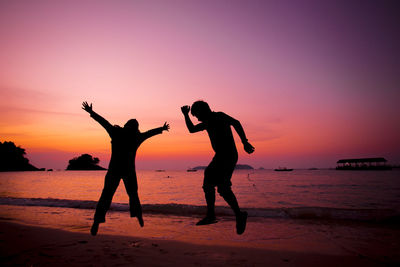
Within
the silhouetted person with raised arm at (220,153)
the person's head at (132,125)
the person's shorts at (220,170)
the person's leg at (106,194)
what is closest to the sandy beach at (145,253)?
the person's leg at (106,194)

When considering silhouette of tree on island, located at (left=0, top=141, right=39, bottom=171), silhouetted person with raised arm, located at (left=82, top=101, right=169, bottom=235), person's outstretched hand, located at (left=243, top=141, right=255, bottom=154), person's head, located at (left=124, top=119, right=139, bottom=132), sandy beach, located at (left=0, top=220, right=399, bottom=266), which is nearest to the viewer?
person's outstretched hand, located at (left=243, top=141, right=255, bottom=154)

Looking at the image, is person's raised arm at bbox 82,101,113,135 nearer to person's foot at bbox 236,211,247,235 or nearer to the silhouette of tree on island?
person's foot at bbox 236,211,247,235

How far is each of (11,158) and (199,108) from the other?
198843mm

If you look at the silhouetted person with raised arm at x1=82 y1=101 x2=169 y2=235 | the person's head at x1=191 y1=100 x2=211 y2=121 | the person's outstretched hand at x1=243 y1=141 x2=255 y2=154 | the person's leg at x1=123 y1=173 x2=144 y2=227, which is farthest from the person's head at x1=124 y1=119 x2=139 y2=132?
the person's outstretched hand at x1=243 y1=141 x2=255 y2=154

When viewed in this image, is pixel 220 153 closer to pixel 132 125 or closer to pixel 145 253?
pixel 132 125

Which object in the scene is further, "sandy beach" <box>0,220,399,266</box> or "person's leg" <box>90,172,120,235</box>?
"sandy beach" <box>0,220,399,266</box>

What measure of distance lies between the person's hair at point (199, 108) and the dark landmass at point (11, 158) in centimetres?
19197

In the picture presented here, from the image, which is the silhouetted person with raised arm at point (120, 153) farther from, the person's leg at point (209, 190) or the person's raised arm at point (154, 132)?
the person's leg at point (209, 190)

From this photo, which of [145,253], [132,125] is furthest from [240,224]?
[132,125]

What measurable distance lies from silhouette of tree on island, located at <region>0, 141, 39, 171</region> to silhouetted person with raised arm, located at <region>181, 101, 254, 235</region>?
192 meters

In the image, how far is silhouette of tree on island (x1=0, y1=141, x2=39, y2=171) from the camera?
501 feet

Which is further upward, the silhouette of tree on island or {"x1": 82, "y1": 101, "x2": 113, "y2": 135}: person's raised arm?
the silhouette of tree on island

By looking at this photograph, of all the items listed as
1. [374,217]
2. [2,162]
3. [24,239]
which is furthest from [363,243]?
[2,162]

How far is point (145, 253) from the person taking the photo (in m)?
5.38
